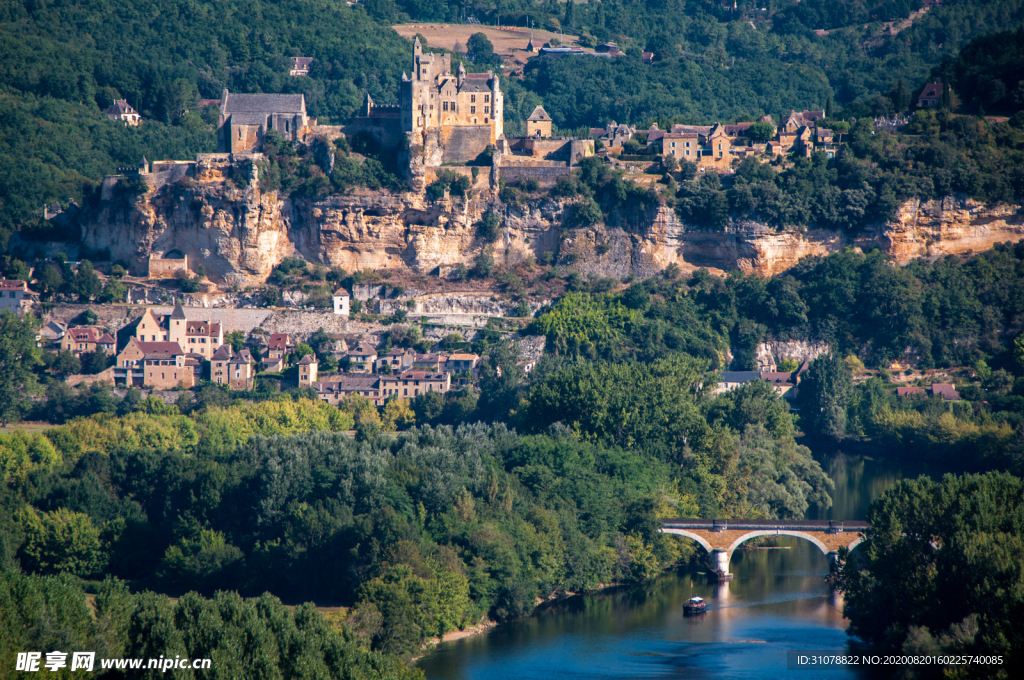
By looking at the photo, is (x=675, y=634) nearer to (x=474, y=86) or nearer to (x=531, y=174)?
(x=531, y=174)

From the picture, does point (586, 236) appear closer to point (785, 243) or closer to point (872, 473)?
point (785, 243)

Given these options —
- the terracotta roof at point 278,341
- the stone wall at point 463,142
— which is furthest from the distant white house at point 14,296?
the stone wall at point 463,142

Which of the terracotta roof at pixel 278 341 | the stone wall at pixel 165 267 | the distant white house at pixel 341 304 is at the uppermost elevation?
the stone wall at pixel 165 267

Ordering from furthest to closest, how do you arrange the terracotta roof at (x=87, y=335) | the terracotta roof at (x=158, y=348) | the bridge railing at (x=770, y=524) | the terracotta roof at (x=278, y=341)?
the terracotta roof at (x=278, y=341) → the terracotta roof at (x=87, y=335) → the terracotta roof at (x=158, y=348) → the bridge railing at (x=770, y=524)

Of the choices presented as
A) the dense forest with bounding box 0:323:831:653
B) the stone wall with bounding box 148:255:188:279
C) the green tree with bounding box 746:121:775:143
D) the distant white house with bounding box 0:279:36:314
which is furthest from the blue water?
the distant white house with bounding box 0:279:36:314

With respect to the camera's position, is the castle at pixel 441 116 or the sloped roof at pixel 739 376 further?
the castle at pixel 441 116

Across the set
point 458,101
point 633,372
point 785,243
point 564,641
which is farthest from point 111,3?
point 564,641

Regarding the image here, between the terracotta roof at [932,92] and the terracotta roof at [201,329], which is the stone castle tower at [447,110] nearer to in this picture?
the terracotta roof at [201,329]

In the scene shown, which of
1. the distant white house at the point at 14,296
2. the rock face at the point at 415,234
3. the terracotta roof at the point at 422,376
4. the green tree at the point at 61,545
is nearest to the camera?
the green tree at the point at 61,545
